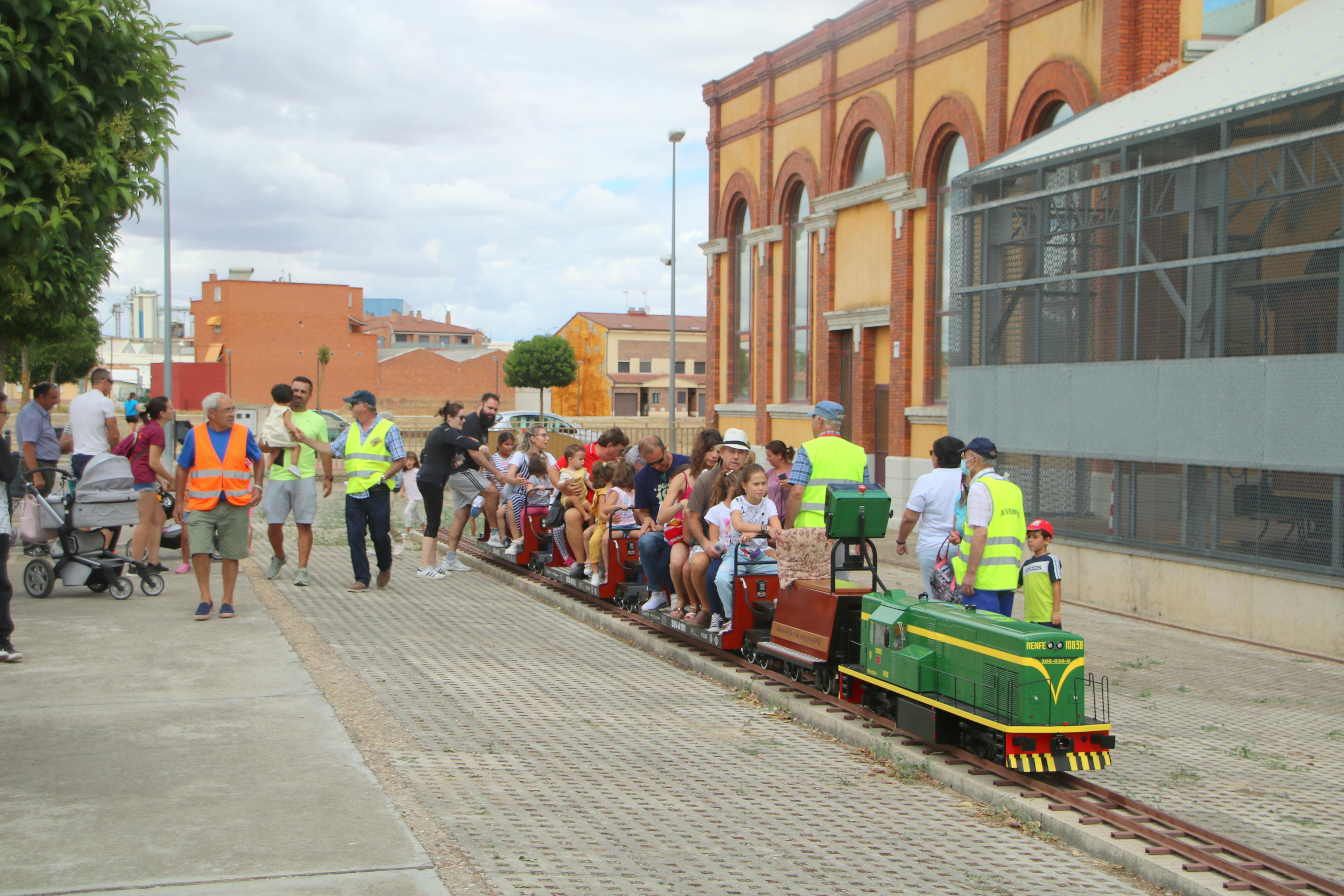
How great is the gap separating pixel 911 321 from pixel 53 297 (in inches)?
670

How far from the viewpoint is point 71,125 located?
19.0 ft

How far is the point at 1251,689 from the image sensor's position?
31.2 ft

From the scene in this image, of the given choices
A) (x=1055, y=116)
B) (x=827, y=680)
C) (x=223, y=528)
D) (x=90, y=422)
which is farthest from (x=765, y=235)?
(x=827, y=680)

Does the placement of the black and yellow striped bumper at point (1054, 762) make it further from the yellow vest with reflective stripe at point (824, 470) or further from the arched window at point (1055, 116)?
the arched window at point (1055, 116)

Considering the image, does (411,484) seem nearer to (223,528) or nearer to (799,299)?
(223,528)

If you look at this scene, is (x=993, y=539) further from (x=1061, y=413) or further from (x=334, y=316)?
(x=334, y=316)

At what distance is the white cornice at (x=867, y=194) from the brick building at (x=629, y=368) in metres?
67.2

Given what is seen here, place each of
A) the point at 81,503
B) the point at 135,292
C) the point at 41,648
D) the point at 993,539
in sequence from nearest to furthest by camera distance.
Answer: the point at 993,539
the point at 41,648
the point at 81,503
the point at 135,292

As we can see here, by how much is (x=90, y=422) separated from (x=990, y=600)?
10.8 m

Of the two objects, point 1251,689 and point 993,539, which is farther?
point 1251,689

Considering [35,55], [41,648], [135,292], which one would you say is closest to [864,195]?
[41,648]

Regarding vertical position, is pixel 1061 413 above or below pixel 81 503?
above

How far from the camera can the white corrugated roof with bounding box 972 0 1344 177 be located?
468 inches

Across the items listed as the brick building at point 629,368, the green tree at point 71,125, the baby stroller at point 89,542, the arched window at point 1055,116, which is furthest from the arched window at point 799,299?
the brick building at point 629,368
